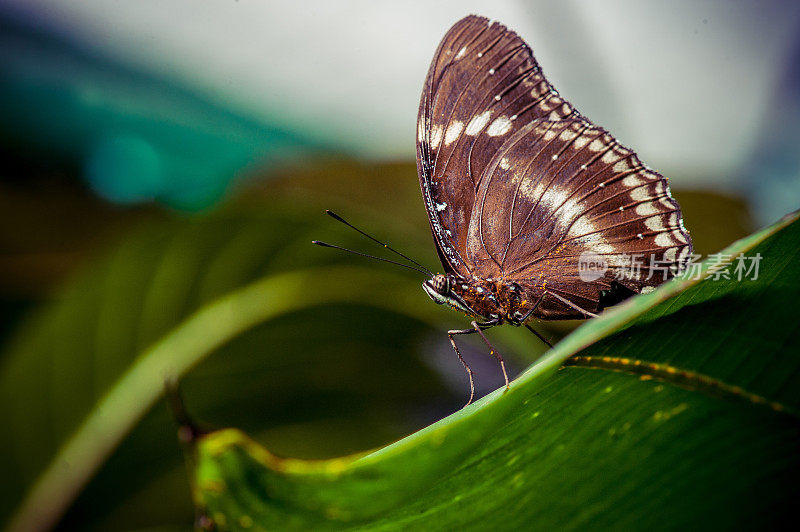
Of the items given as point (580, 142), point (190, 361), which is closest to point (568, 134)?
point (580, 142)

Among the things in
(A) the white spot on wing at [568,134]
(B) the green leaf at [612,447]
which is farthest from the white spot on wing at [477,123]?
(B) the green leaf at [612,447]

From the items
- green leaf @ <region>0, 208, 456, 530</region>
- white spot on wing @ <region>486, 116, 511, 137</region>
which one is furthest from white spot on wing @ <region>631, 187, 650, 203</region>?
green leaf @ <region>0, 208, 456, 530</region>

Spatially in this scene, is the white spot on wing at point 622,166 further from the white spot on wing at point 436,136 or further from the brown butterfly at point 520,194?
the white spot on wing at point 436,136

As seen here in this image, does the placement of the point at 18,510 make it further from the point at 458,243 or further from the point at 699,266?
the point at 699,266

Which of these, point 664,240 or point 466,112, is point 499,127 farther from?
point 664,240

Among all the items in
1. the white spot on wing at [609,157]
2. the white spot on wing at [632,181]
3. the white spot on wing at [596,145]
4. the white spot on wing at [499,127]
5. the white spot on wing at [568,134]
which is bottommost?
the white spot on wing at [632,181]

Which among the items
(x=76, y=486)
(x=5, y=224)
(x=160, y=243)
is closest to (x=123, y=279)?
(x=160, y=243)

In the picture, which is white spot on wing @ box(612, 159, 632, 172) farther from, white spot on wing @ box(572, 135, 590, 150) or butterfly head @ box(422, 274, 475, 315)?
butterfly head @ box(422, 274, 475, 315)
